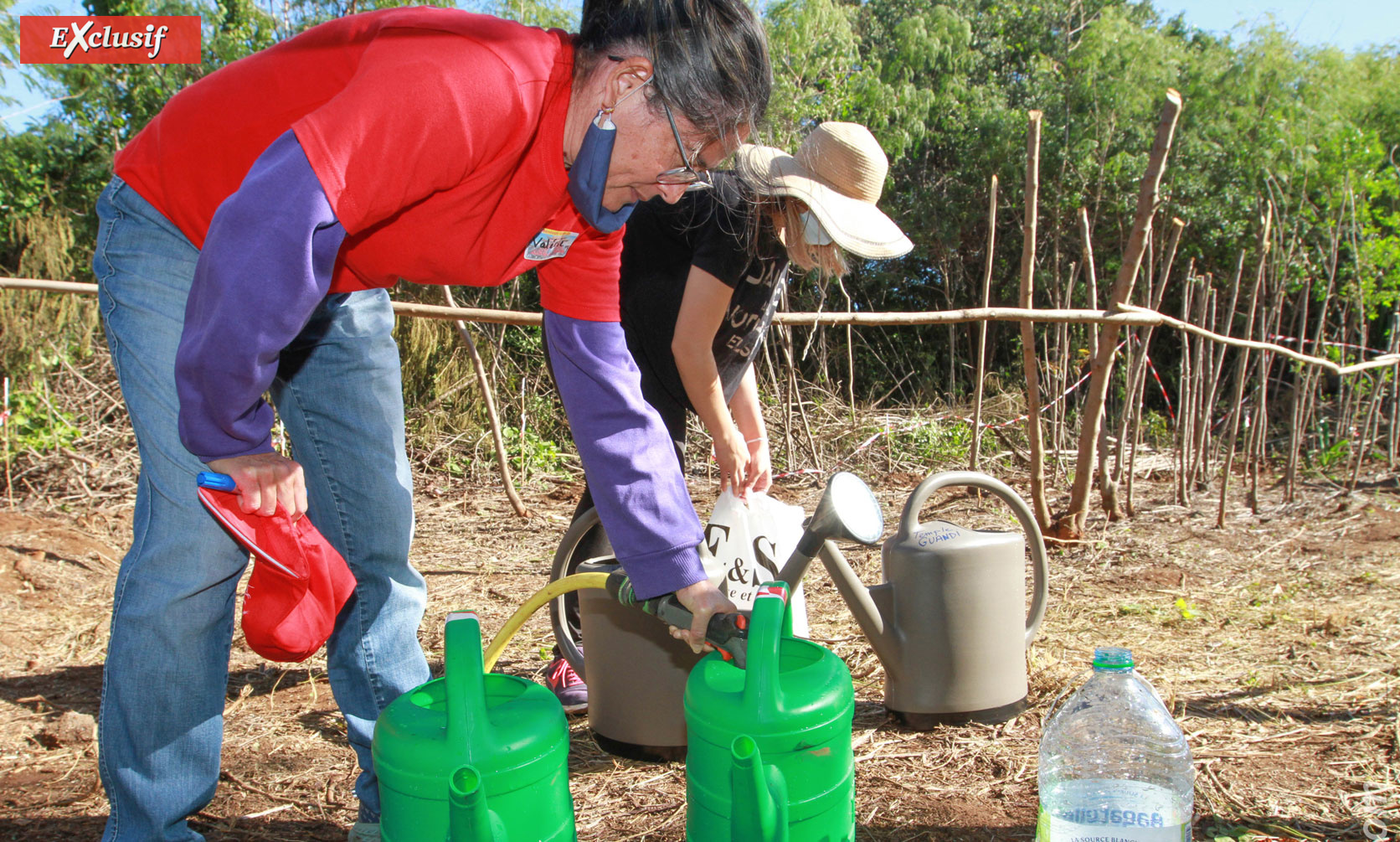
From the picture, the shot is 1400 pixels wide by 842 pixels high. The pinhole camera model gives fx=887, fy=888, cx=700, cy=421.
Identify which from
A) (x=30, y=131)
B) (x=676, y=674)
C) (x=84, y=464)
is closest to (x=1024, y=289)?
(x=676, y=674)

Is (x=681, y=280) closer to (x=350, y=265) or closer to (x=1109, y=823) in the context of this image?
(x=350, y=265)

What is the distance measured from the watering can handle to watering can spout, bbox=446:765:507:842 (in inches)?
45.3

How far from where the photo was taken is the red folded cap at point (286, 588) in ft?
3.32

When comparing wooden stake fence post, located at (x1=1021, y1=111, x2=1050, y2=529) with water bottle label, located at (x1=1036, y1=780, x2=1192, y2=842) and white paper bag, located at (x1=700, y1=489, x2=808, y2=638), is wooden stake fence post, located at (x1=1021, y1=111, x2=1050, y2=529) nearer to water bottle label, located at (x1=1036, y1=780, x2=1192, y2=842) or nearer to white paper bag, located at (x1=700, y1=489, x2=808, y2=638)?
white paper bag, located at (x1=700, y1=489, x2=808, y2=638)

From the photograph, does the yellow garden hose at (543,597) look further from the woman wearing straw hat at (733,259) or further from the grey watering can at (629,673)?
the woman wearing straw hat at (733,259)

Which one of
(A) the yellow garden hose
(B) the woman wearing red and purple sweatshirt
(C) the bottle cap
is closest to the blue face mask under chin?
(B) the woman wearing red and purple sweatshirt

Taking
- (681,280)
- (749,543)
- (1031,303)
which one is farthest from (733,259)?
(1031,303)

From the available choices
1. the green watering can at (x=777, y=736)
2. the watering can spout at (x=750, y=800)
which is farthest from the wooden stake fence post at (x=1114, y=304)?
the watering can spout at (x=750, y=800)

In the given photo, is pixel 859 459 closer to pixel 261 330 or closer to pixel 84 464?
pixel 84 464

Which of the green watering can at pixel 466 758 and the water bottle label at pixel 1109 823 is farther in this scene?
the water bottle label at pixel 1109 823

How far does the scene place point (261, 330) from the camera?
0.89 meters

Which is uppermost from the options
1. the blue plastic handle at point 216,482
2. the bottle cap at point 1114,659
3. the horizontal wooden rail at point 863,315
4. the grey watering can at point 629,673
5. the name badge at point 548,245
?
the name badge at point 548,245

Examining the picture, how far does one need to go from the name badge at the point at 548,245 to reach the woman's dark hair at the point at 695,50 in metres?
0.23

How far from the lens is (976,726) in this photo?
194 cm
